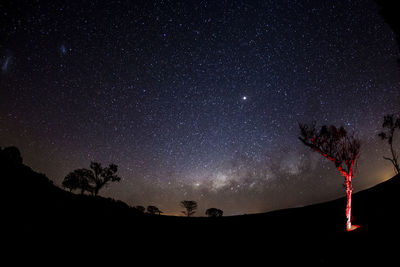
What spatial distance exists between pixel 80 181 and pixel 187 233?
121 feet

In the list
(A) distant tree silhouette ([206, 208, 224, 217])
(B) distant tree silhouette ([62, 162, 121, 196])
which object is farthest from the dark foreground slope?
(A) distant tree silhouette ([206, 208, 224, 217])

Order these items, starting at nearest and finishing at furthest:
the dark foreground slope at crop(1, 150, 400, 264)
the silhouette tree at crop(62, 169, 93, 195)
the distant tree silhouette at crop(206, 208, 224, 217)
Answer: the dark foreground slope at crop(1, 150, 400, 264), the silhouette tree at crop(62, 169, 93, 195), the distant tree silhouette at crop(206, 208, 224, 217)

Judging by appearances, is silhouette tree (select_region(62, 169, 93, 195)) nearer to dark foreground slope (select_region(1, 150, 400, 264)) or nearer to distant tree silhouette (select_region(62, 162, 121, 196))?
distant tree silhouette (select_region(62, 162, 121, 196))

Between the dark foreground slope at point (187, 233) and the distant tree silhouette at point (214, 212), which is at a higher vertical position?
the dark foreground slope at point (187, 233)

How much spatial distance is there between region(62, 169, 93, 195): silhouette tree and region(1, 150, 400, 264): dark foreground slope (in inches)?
1066

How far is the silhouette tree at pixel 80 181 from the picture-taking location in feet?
122

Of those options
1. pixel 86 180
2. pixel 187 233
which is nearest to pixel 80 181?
pixel 86 180

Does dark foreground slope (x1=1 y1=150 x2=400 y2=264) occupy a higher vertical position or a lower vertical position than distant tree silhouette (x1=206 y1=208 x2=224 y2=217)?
higher

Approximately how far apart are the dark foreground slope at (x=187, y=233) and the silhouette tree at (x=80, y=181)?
27066mm

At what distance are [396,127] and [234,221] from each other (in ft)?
95.1

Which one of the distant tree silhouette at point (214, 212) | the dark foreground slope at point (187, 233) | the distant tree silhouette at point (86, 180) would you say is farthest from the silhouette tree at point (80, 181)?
the distant tree silhouette at point (214, 212)

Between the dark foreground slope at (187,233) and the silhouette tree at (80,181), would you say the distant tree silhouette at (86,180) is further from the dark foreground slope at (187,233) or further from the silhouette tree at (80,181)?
the dark foreground slope at (187,233)

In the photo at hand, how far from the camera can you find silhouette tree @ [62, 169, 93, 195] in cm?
3728

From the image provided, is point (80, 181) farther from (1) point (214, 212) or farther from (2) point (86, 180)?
(1) point (214, 212)
